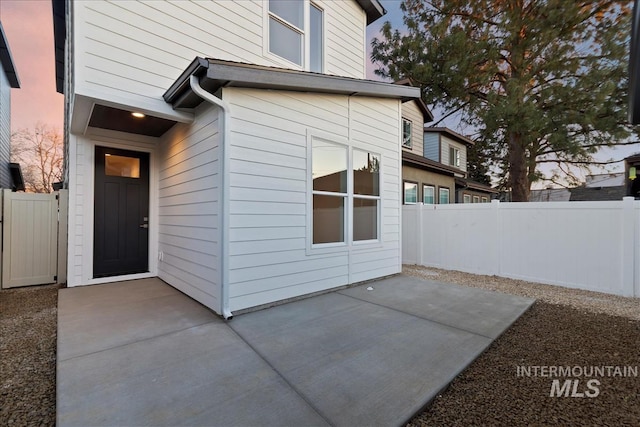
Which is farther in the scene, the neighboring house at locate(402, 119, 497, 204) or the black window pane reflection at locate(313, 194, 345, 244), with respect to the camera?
the neighboring house at locate(402, 119, 497, 204)

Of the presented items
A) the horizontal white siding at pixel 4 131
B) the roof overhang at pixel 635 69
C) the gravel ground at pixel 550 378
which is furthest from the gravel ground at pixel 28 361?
the horizontal white siding at pixel 4 131

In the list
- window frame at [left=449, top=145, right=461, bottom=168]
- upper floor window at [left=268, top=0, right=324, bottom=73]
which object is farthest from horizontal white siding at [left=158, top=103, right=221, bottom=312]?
window frame at [left=449, top=145, right=461, bottom=168]

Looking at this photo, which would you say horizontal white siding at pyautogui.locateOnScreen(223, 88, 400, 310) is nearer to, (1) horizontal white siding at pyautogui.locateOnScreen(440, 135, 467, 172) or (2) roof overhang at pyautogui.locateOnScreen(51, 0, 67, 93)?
(2) roof overhang at pyautogui.locateOnScreen(51, 0, 67, 93)

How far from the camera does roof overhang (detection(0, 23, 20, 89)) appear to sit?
914 cm

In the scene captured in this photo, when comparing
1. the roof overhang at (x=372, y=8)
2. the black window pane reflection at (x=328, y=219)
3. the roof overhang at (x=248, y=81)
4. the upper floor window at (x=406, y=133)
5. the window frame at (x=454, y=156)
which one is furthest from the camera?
the window frame at (x=454, y=156)

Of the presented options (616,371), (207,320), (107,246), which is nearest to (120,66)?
(107,246)

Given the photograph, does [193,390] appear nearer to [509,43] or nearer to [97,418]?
[97,418]

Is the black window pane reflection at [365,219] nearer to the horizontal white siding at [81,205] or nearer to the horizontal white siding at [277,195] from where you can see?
the horizontal white siding at [277,195]

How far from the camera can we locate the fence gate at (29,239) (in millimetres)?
4801

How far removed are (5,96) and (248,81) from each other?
1346cm

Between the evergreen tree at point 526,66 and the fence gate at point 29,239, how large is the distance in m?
11.1

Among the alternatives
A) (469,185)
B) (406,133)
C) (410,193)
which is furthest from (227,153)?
(469,185)

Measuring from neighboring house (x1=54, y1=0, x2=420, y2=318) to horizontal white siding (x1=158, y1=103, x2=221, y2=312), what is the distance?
1.3 inches

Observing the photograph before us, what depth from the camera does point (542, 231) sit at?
5.50 meters
